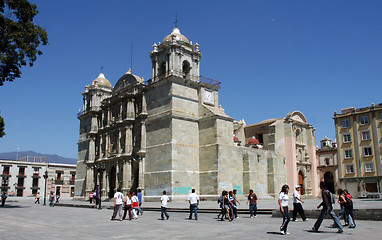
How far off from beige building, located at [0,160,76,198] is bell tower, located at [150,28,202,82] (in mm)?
34512

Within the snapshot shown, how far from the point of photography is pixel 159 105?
34.8 metres

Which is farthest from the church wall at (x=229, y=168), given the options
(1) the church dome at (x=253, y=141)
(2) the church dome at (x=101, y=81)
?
(2) the church dome at (x=101, y=81)

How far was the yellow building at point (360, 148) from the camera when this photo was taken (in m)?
41.6

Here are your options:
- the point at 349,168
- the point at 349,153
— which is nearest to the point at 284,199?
the point at 349,168

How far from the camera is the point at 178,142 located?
3300cm

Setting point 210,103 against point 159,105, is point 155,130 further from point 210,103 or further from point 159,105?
Answer: point 210,103

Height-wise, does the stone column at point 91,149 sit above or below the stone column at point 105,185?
above

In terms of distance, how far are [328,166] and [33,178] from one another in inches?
1989

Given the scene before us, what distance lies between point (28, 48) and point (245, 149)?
23297mm

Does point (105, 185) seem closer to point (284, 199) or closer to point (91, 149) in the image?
point (91, 149)

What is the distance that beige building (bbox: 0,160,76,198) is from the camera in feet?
189

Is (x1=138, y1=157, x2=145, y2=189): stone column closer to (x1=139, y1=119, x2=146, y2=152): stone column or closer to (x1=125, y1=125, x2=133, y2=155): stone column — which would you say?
(x1=139, y1=119, x2=146, y2=152): stone column

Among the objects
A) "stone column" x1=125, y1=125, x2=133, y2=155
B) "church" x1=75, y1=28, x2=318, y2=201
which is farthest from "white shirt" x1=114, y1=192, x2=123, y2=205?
"stone column" x1=125, y1=125, x2=133, y2=155

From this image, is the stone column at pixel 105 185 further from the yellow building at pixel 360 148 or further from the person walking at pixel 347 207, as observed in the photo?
the person walking at pixel 347 207
